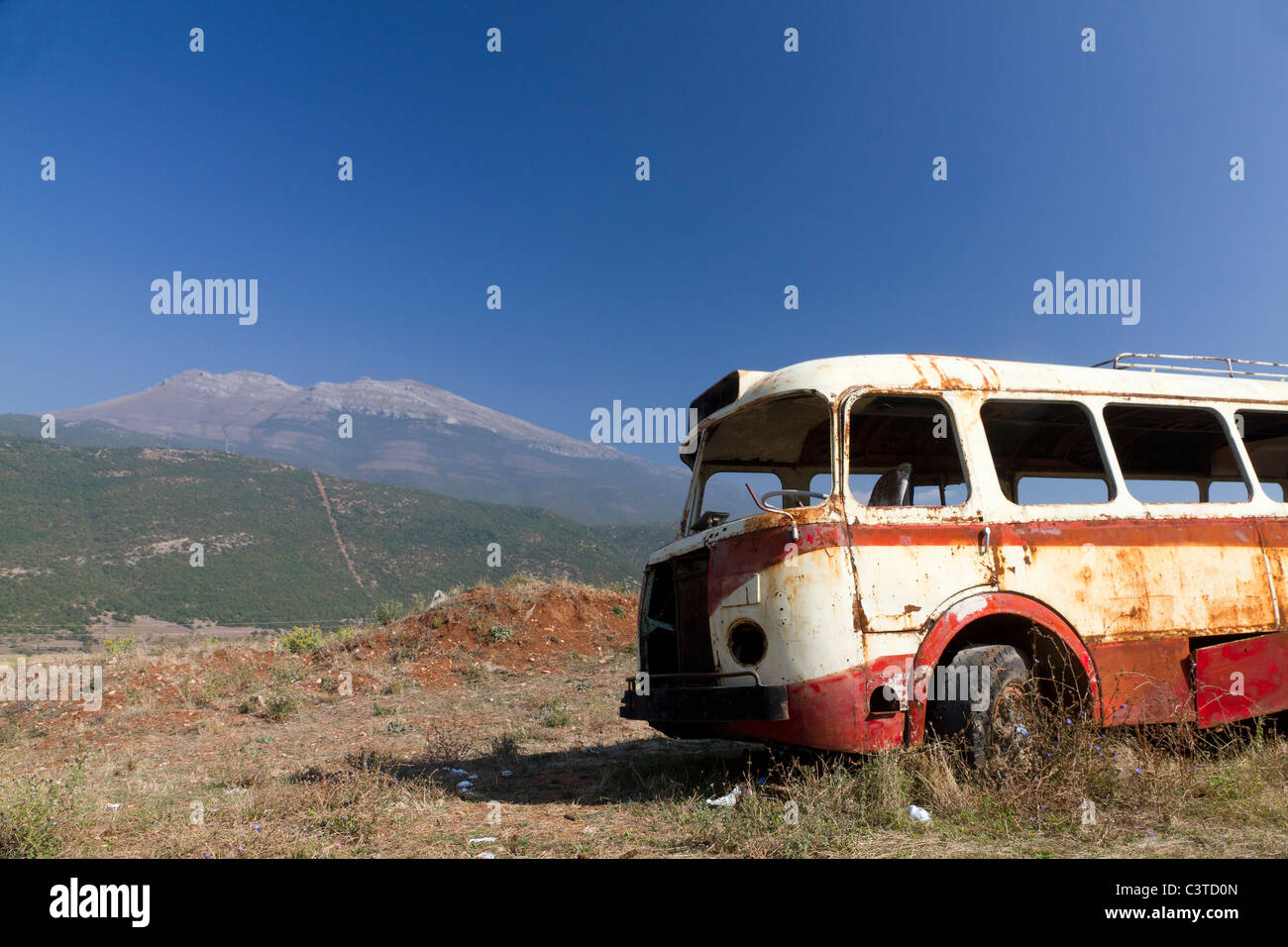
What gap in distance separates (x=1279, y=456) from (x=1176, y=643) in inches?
152

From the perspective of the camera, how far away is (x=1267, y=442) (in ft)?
24.0

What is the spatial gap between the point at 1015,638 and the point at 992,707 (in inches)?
26.9

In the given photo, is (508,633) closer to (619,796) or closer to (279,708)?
(279,708)

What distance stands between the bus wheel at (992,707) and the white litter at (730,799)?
1.37 metres

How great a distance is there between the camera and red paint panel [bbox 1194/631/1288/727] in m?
5.41

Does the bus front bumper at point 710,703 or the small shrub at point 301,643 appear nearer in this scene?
the bus front bumper at point 710,703

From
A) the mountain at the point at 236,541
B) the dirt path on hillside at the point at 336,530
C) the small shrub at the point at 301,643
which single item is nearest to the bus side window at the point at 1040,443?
the small shrub at the point at 301,643

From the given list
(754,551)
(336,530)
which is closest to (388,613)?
(754,551)

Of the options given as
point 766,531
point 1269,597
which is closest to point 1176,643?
point 1269,597

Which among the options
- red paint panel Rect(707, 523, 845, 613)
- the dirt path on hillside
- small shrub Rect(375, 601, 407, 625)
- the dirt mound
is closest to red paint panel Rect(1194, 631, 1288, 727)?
→ red paint panel Rect(707, 523, 845, 613)

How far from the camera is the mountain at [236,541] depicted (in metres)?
56.4

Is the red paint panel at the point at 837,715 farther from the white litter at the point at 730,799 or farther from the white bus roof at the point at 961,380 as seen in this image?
the white bus roof at the point at 961,380
